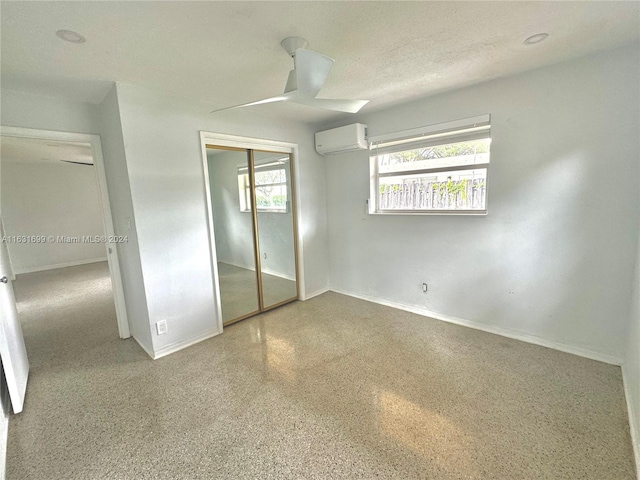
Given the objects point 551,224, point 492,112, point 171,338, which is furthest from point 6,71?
point 551,224

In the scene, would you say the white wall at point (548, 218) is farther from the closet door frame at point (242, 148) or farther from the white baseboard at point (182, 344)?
the white baseboard at point (182, 344)

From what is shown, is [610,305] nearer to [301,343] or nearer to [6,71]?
[301,343]

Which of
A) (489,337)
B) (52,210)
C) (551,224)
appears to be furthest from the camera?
(52,210)

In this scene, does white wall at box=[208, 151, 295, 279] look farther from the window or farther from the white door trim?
the window

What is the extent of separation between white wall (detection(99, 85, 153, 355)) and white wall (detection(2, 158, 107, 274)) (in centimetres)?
346

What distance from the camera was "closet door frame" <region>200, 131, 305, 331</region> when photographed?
2792 millimetres

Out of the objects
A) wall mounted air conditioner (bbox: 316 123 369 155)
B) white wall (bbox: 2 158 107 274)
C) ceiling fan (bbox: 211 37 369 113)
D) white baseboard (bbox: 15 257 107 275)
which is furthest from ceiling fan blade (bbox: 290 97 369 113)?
white baseboard (bbox: 15 257 107 275)

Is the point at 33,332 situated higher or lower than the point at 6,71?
lower

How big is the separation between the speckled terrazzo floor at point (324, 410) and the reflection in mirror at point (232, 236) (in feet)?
1.80

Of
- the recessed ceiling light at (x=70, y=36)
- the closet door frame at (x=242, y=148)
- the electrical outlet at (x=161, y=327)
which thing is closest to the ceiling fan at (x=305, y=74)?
the recessed ceiling light at (x=70, y=36)

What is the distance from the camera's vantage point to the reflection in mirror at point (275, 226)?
135 inches

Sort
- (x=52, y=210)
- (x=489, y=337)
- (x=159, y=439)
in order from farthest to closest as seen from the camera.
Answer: (x=52, y=210)
(x=489, y=337)
(x=159, y=439)

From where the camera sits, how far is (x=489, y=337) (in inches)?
105

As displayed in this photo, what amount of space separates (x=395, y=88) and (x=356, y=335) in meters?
2.41
